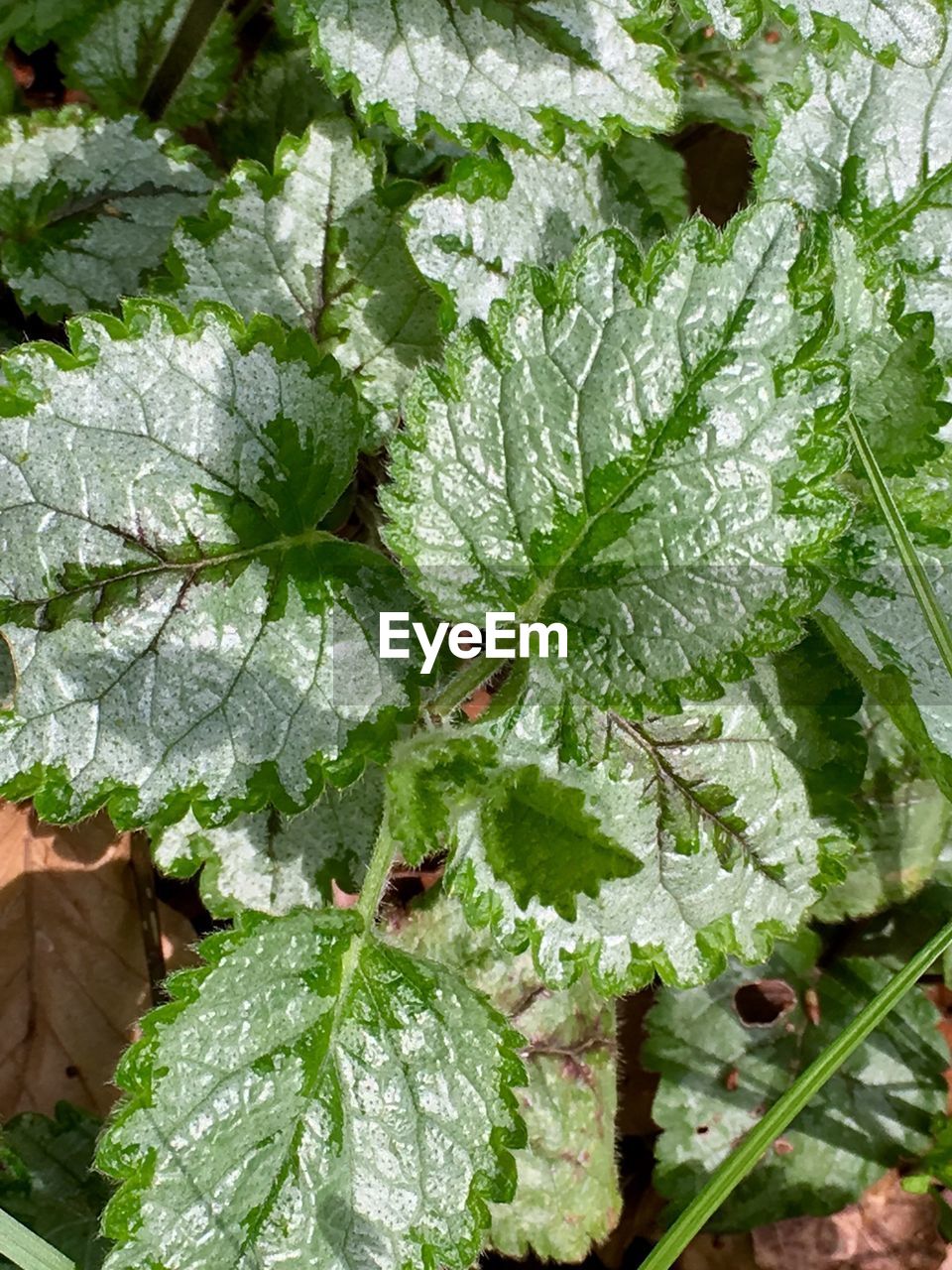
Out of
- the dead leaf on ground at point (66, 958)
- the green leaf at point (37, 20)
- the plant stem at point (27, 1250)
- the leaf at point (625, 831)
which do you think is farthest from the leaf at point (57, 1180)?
the green leaf at point (37, 20)

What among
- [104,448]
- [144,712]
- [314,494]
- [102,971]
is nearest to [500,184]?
[314,494]

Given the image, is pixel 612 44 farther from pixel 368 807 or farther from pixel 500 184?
pixel 368 807

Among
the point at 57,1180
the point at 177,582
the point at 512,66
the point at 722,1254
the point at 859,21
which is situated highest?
the point at 859,21

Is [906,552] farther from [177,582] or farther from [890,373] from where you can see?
[177,582]

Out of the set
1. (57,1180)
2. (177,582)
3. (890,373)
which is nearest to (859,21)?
(890,373)

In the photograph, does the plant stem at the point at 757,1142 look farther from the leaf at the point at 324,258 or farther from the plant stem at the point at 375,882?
the leaf at the point at 324,258

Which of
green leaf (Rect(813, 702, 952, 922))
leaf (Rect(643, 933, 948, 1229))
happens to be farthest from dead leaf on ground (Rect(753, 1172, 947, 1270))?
green leaf (Rect(813, 702, 952, 922))

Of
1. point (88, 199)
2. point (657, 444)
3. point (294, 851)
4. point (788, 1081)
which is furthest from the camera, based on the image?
point (788, 1081)
